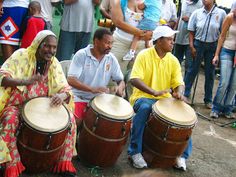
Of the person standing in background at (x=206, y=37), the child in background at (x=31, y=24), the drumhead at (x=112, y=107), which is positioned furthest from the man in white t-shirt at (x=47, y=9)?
the person standing in background at (x=206, y=37)

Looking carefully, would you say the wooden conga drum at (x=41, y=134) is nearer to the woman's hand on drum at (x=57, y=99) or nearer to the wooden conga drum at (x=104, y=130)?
the woman's hand on drum at (x=57, y=99)

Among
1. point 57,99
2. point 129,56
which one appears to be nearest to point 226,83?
point 129,56

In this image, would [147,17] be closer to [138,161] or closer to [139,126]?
[139,126]

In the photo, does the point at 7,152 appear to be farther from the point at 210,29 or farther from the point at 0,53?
the point at 210,29

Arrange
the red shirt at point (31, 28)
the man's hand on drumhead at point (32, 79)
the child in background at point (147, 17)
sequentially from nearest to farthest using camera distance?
the man's hand on drumhead at point (32, 79) < the child in background at point (147, 17) < the red shirt at point (31, 28)

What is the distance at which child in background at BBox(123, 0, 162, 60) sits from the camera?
5.20 meters

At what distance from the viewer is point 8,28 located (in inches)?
214

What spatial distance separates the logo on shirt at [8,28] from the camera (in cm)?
539

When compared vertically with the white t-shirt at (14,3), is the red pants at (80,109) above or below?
below

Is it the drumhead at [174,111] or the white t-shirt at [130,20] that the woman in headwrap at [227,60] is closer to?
the white t-shirt at [130,20]

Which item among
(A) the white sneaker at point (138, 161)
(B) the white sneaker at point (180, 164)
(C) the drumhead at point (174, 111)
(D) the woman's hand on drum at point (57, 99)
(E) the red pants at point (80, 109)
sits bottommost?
(B) the white sneaker at point (180, 164)

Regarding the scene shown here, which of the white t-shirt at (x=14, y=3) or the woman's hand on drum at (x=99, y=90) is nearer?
the woman's hand on drum at (x=99, y=90)

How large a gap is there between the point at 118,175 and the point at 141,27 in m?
2.03

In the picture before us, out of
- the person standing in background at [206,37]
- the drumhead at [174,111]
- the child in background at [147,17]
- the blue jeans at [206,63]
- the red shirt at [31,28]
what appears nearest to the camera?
the drumhead at [174,111]
